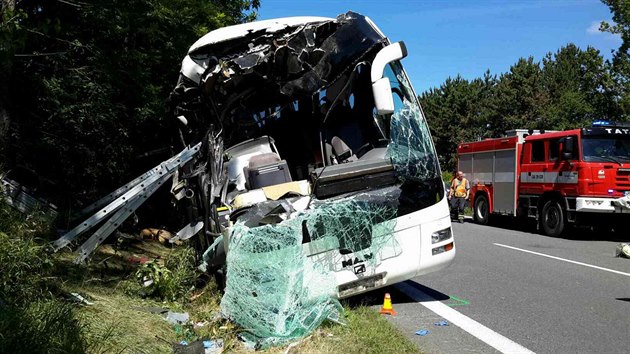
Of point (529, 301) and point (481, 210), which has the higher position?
point (529, 301)

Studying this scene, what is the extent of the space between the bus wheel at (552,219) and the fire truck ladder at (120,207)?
401 inches

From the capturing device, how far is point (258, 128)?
7734 millimetres

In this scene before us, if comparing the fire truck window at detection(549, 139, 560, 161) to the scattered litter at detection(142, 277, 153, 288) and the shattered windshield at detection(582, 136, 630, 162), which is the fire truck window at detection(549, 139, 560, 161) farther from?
the scattered litter at detection(142, 277, 153, 288)

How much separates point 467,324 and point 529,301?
1.37 metres

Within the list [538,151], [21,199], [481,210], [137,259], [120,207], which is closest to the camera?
[120,207]

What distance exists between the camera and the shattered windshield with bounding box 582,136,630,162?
12.8 metres

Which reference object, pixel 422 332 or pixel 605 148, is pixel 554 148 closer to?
pixel 605 148

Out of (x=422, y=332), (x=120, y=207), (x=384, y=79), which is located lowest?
(x=422, y=332)

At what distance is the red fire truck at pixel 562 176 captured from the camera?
41.2ft

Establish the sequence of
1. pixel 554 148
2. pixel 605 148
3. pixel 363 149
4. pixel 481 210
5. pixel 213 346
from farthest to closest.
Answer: pixel 481 210
pixel 554 148
pixel 605 148
pixel 363 149
pixel 213 346

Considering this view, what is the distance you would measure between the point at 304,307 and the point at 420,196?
1.68 meters

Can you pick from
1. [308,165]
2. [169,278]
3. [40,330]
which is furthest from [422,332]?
[40,330]

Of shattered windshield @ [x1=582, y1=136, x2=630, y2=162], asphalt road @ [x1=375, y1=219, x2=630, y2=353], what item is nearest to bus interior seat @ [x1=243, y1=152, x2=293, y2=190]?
asphalt road @ [x1=375, y1=219, x2=630, y2=353]

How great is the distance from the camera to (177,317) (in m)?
5.12
